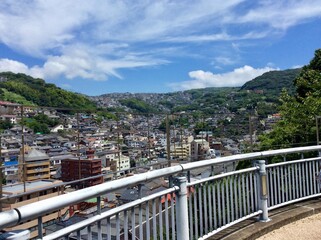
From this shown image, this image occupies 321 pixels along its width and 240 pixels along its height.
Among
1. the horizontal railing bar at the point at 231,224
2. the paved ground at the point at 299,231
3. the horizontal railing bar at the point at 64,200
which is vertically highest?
the horizontal railing bar at the point at 64,200

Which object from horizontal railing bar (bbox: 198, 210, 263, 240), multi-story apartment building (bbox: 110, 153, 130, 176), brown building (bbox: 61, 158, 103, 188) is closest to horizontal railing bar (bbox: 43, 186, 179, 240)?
horizontal railing bar (bbox: 198, 210, 263, 240)

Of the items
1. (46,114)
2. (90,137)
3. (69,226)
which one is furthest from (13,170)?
(69,226)

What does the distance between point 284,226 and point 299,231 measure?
0.63ft

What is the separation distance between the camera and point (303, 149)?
526cm

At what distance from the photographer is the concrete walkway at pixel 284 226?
4.07m

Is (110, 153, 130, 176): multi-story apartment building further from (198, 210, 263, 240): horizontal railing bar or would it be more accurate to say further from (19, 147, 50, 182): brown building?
(198, 210, 263, 240): horizontal railing bar

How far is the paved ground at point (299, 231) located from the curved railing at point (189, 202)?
28cm

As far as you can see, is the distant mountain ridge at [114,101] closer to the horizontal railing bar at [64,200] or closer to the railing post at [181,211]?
the railing post at [181,211]

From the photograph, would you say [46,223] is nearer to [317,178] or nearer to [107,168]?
[107,168]

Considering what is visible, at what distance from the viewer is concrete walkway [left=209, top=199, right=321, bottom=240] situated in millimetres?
4075

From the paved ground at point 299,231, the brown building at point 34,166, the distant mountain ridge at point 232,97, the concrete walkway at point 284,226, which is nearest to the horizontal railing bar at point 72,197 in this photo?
the concrete walkway at point 284,226

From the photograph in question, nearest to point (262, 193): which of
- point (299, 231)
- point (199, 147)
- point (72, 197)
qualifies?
point (299, 231)

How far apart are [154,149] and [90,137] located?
1652 millimetres

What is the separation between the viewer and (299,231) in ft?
14.6
